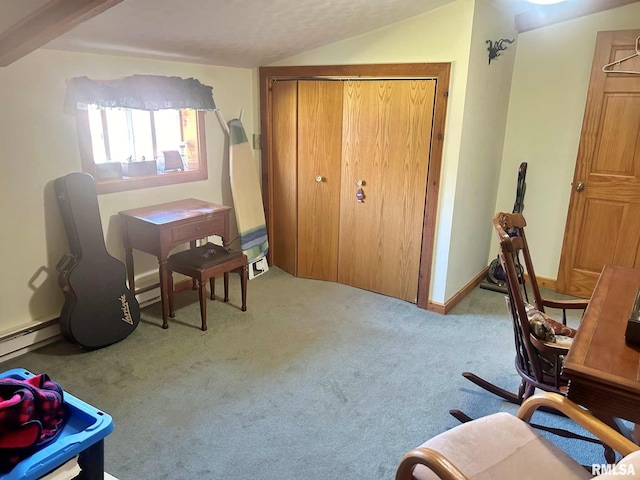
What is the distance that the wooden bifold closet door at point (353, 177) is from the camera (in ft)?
10.7

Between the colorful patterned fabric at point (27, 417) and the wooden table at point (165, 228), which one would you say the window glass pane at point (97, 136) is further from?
the colorful patterned fabric at point (27, 417)

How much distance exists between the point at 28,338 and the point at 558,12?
164 inches

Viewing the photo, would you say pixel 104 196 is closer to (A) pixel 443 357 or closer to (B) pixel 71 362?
(B) pixel 71 362

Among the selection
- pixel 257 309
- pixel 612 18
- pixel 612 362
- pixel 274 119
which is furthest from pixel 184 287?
pixel 612 18

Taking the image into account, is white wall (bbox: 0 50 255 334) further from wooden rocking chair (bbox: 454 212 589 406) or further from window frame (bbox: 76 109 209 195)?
wooden rocking chair (bbox: 454 212 589 406)

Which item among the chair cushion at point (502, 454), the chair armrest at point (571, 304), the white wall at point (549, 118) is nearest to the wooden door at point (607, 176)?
the white wall at point (549, 118)

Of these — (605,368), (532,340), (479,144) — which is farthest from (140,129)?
(605,368)

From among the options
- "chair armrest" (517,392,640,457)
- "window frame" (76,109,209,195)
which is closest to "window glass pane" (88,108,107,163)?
"window frame" (76,109,209,195)

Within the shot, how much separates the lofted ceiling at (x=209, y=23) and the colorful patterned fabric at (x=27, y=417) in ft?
4.81

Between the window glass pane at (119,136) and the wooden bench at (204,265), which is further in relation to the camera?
the window glass pane at (119,136)

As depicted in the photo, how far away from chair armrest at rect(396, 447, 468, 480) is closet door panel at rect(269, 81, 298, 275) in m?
2.78

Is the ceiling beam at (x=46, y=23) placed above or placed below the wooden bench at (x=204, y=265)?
above

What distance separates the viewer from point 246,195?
12.6 feet

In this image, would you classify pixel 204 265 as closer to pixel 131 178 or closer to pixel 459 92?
pixel 131 178
